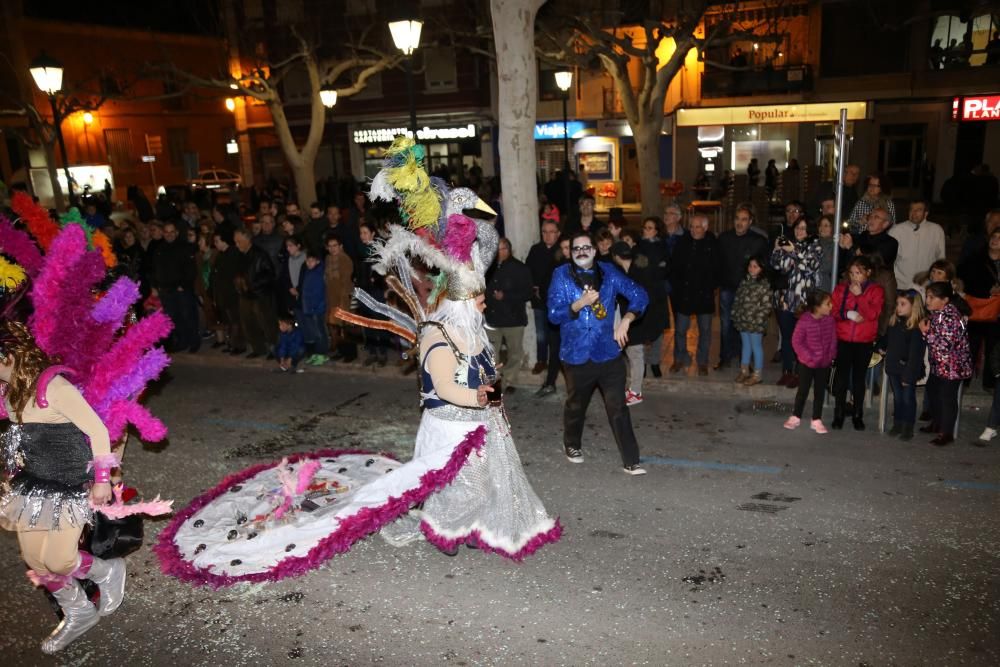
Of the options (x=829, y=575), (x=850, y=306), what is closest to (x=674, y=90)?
(x=850, y=306)

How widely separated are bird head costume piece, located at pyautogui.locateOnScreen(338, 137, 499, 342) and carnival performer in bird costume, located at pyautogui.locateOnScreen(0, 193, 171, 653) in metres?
1.67

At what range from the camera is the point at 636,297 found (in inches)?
245

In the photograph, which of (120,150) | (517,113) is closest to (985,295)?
(517,113)

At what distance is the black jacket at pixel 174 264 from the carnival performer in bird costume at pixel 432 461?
6561 mm

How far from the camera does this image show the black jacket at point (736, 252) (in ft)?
29.0

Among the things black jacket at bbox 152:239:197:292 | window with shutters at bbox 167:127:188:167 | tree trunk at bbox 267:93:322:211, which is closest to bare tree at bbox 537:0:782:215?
tree trunk at bbox 267:93:322:211

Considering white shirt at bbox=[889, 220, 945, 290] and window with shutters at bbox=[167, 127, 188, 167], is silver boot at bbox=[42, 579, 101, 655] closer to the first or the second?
white shirt at bbox=[889, 220, 945, 290]

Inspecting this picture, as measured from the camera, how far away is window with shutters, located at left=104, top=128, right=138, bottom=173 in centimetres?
3875

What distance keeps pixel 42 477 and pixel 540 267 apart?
236 inches

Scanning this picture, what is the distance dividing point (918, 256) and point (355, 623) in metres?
7.58

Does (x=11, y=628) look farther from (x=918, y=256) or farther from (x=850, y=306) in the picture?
(x=918, y=256)

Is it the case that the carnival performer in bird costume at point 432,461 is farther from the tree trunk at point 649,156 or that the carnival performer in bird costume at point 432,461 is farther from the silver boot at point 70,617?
the tree trunk at point 649,156

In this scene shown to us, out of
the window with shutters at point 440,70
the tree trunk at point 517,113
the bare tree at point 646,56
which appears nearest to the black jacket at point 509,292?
the tree trunk at point 517,113

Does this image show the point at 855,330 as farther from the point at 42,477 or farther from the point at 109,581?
the point at 42,477
